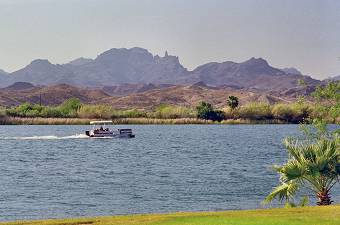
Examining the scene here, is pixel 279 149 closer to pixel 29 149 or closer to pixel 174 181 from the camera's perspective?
pixel 29 149

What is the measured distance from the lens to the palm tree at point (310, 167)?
1293 inches

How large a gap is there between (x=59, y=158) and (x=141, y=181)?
3540cm

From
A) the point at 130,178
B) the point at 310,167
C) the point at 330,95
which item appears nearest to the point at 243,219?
the point at 310,167

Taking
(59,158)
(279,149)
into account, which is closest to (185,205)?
(59,158)

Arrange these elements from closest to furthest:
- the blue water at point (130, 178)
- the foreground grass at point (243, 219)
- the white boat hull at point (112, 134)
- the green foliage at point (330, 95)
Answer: the foreground grass at point (243, 219)
the green foliage at point (330, 95)
the blue water at point (130, 178)
the white boat hull at point (112, 134)

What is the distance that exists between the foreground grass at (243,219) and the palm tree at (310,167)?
4443 millimetres

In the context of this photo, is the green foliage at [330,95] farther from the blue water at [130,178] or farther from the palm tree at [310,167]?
the blue water at [130,178]

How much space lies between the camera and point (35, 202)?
4941cm

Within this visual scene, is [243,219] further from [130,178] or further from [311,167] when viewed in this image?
[130,178]

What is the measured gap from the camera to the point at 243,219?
2541 cm

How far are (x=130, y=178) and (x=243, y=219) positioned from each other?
44.5 m

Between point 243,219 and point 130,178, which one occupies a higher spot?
point 243,219

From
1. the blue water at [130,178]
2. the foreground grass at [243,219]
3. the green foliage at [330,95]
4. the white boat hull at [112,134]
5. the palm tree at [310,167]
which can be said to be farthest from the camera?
the white boat hull at [112,134]

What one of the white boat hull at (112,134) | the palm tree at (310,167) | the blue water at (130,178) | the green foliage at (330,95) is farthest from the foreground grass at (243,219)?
the white boat hull at (112,134)
